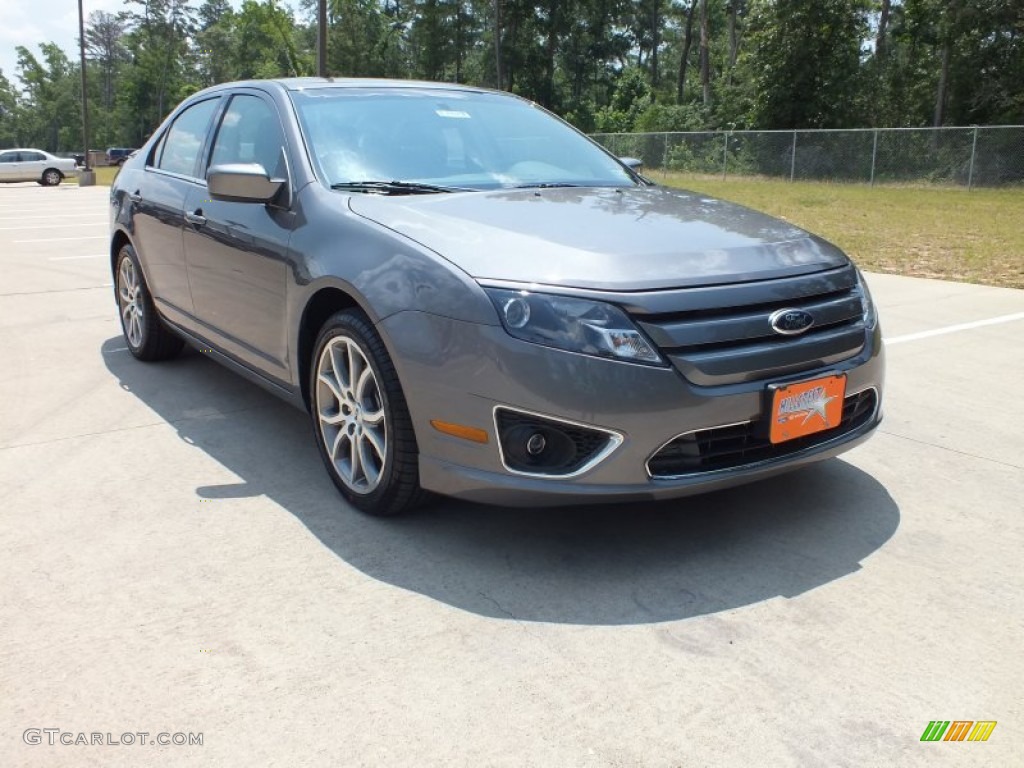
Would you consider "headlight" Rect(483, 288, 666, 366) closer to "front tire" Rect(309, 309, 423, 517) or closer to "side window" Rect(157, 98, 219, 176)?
"front tire" Rect(309, 309, 423, 517)

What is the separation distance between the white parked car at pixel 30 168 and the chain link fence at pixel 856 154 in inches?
862

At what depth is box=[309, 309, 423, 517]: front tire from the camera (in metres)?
3.07

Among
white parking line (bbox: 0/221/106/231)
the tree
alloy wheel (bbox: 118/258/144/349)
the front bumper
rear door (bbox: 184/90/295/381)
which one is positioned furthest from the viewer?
the tree

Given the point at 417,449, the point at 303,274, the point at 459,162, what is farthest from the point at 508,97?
the point at 417,449

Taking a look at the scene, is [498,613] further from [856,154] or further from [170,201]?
[856,154]

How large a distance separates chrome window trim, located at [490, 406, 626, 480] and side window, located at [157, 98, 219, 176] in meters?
2.73

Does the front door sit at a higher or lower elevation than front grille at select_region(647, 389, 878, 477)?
higher

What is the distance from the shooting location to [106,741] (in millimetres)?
2129

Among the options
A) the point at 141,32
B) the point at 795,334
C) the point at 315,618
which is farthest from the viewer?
the point at 141,32

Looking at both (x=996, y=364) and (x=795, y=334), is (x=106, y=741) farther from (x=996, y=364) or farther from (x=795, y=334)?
(x=996, y=364)

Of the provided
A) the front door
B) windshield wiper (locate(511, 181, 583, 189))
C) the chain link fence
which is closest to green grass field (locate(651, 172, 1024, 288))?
the chain link fence

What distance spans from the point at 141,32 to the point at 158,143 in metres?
92.2

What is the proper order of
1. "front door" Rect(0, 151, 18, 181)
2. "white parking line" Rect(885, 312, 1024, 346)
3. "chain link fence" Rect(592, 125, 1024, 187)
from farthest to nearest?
"front door" Rect(0, 151, 18, 181), "chain link fence" Rect(592, 125, 1024, 187), "white parking line" Rect(885, 312, 1024, 346)

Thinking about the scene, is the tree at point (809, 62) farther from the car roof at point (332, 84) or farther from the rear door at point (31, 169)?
the car roof at point (332, 84)
